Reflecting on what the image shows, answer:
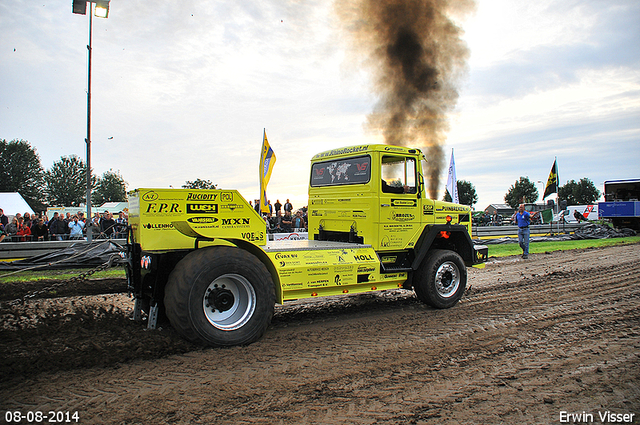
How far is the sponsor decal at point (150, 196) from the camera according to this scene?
5.00 metres

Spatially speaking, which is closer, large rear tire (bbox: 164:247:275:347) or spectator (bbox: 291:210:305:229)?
large rear tire (bbox: 164:247:275:347)

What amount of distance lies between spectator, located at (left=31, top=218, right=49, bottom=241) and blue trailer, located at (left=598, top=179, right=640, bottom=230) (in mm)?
30733

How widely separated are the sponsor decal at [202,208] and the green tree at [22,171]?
227 ft

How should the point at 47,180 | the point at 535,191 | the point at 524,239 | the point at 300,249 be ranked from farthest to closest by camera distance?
1. the point at 535,191
2. the point at 47,180
3. the point at 524,239
4. the point at 300,249

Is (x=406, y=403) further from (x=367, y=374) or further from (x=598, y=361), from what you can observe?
(x=598, y=361)

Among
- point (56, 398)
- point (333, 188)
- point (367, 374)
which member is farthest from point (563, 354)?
point (56, 398)

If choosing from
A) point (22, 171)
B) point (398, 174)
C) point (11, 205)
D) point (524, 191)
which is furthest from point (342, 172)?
point (524, 191)

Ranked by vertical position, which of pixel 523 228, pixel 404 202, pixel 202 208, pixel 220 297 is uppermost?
pixel 404 202

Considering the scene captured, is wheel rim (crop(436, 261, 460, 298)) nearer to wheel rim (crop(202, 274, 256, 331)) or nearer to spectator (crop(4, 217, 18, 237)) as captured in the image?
wheel rim (crop(202, 274, 256, 331))

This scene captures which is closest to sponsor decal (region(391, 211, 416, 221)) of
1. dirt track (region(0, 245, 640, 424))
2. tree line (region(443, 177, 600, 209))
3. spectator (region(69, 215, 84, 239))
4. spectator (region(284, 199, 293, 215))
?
dirt track (region(0, 245, 640, 424))

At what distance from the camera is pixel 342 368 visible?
4340 millimetres

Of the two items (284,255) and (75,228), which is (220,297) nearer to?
(284,255)

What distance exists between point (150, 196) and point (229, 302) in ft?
5.20

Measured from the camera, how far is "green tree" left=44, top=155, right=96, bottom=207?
2884 inches
